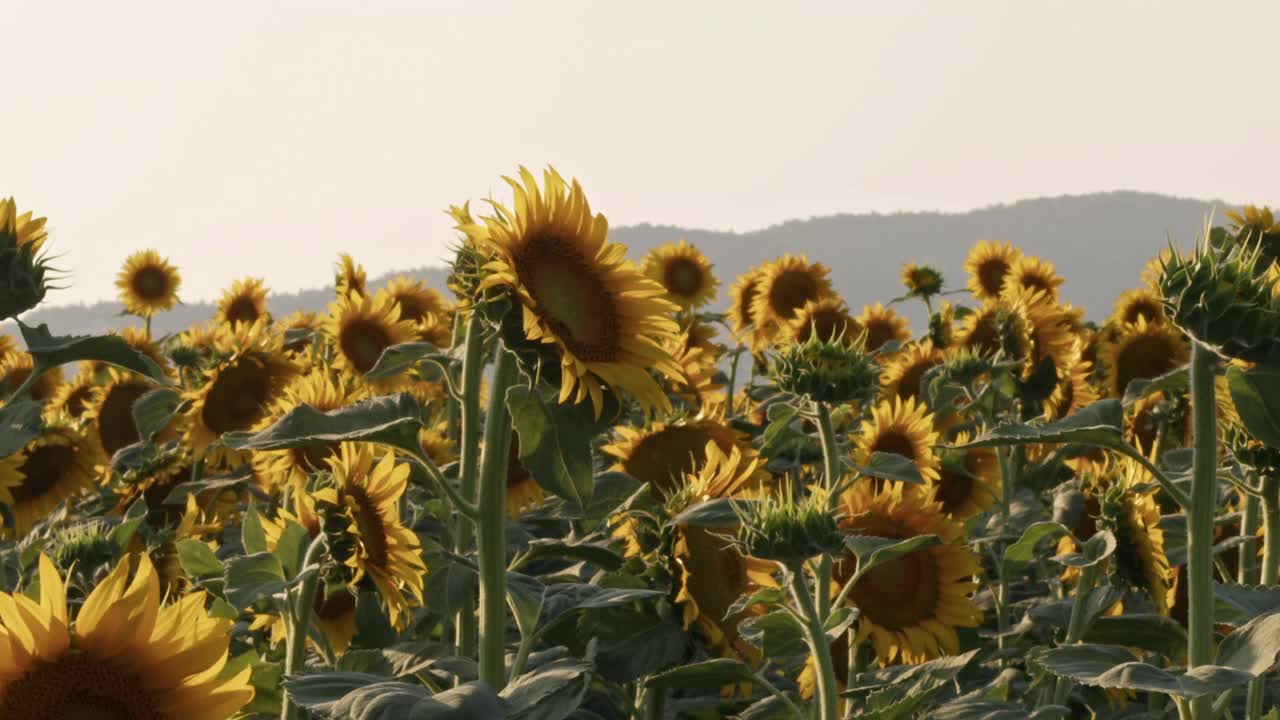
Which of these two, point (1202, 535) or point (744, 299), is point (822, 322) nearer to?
point (744, 299)

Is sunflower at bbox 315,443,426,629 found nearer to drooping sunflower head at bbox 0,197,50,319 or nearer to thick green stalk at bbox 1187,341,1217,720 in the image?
drooping sunflower head at bbox 0,197,50,319

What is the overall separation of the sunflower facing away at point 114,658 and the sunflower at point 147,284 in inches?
387

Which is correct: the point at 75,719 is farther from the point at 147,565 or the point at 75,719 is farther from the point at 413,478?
the point at 413,478

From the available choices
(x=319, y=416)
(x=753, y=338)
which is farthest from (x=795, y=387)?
(x=753, y=338)

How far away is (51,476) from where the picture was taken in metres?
5.75

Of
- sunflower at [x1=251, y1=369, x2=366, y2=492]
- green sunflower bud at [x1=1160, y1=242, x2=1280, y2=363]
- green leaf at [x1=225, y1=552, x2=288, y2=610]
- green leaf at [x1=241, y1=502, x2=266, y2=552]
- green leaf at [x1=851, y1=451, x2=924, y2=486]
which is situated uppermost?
green sunflower bud at [x1=1160, y1=242, x2=1280, y2=363]

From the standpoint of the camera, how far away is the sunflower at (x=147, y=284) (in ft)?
36.0

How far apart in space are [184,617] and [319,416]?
48 cm

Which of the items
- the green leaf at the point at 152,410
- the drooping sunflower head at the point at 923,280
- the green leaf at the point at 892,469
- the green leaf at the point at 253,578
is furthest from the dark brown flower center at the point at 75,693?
the drooping sunflower head at the point at 923,280

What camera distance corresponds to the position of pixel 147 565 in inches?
67.9

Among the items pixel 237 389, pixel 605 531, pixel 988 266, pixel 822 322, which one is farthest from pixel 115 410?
pixel 988 266

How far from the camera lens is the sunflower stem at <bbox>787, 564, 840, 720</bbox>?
2441mm

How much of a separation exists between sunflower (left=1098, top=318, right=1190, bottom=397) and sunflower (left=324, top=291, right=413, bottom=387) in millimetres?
3739

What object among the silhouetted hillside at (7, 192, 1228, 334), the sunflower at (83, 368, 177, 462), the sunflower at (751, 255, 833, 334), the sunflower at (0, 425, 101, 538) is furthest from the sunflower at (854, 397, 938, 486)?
the silhouetted hillside at (7, 192, 1228, 334)
